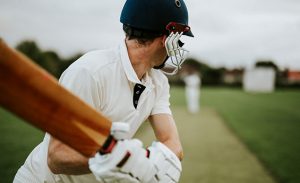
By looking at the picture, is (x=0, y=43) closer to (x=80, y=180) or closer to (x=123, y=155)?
(x=123, y=155)

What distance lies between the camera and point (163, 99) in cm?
246

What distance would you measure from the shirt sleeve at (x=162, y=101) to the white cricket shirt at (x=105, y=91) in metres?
Answer: 0.02

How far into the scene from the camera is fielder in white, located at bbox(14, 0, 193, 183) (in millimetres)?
1692

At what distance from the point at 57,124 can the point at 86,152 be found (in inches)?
7.2

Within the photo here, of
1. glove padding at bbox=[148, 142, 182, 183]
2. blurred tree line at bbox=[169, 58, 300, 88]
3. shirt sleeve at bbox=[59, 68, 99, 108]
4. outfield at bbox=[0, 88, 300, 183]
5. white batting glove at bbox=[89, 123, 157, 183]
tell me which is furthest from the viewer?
blurred tree line at bbox=[169, 58, 300, 88]

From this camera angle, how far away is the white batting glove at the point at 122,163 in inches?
46.6

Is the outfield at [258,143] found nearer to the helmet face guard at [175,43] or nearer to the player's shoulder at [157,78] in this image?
the player's shoulder at [157,78]

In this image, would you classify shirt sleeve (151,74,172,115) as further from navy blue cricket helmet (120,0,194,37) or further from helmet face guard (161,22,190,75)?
navy blue cricket helmet (120,0,194,37)

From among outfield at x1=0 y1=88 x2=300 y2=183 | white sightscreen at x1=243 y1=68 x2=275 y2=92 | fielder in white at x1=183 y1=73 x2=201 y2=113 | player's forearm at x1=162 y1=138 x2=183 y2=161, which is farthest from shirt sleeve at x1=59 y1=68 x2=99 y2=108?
white sightscreen at x1=243 y1=68 x2=275 y2=92

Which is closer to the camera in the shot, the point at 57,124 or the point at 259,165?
the point at 57,124

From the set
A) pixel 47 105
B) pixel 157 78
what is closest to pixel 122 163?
pixel 47 105

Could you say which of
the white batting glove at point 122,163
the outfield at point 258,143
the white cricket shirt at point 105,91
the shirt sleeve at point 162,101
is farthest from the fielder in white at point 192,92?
the white batting glove at point 122,163

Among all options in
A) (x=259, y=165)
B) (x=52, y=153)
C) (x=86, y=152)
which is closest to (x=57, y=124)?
(x=86, y=152)

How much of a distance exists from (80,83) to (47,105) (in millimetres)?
595
